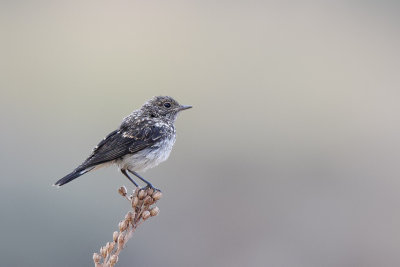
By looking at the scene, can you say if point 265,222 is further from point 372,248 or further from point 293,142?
point 293,142

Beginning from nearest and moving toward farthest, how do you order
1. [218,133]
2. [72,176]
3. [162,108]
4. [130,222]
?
[130,222]
[72,176]
[162,108]
[218,133]

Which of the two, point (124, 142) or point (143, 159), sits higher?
point (124, 142)

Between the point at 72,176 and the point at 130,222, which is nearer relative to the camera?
the point at 130,222

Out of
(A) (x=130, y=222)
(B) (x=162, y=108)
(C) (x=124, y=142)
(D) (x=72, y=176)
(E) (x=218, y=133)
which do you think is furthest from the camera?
(E) (x=218, y=133)

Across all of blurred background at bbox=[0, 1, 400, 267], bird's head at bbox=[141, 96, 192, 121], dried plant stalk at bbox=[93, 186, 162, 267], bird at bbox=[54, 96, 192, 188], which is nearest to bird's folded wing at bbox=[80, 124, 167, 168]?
bird at bbox=[54, 96, 192, 188]

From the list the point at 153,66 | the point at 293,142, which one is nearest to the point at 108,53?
the point at 153,66

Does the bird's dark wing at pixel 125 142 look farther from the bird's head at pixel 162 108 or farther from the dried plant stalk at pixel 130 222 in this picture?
the dried plant stalk at pixel 130 222

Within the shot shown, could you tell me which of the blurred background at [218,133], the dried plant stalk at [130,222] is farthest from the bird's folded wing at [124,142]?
the blurred background at [218,133]

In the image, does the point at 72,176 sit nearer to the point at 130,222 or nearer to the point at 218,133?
the point at 130,222

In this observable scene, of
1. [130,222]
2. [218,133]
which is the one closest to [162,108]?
[130,222]
